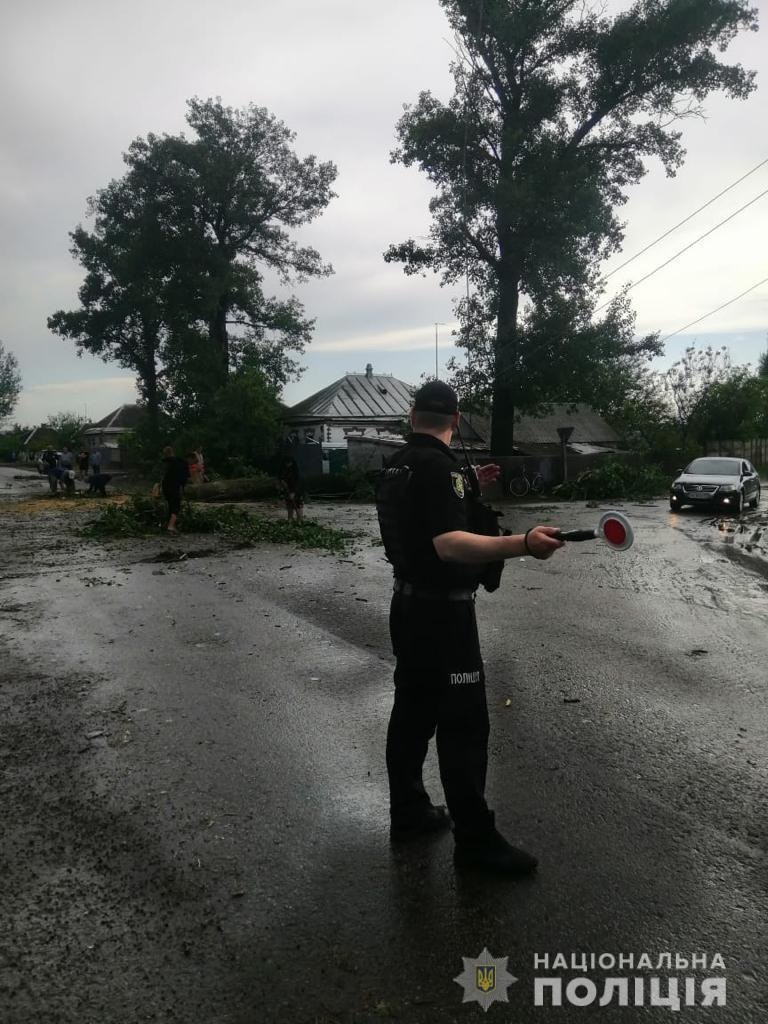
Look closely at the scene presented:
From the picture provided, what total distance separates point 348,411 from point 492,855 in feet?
133

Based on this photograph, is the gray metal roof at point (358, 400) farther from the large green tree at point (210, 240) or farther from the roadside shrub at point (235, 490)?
the roadside shrub at point (235, 490)

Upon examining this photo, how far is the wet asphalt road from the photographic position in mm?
2449

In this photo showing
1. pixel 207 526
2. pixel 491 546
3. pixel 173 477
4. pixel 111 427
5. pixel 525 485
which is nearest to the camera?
pixel 491 546

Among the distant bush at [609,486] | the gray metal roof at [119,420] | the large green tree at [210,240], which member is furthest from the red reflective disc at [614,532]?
the gray metal roof at [119,420]

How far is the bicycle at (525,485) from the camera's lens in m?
28.0

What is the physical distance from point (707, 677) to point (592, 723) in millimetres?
1528

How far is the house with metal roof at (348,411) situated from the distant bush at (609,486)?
1282 cm

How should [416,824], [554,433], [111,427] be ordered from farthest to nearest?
[111,427]
[554,433]
[416,824]

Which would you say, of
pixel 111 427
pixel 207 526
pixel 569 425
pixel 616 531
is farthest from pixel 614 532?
pixel 111 427

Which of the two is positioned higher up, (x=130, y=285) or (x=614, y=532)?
(x=130, y=285)

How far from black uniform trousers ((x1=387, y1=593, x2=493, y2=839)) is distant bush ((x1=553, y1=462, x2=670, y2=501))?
80.8ft

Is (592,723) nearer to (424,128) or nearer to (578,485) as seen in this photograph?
(578,485)

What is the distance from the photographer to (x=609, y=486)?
89.2 feet

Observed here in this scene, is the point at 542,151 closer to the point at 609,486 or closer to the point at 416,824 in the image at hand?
the point at 609,486
